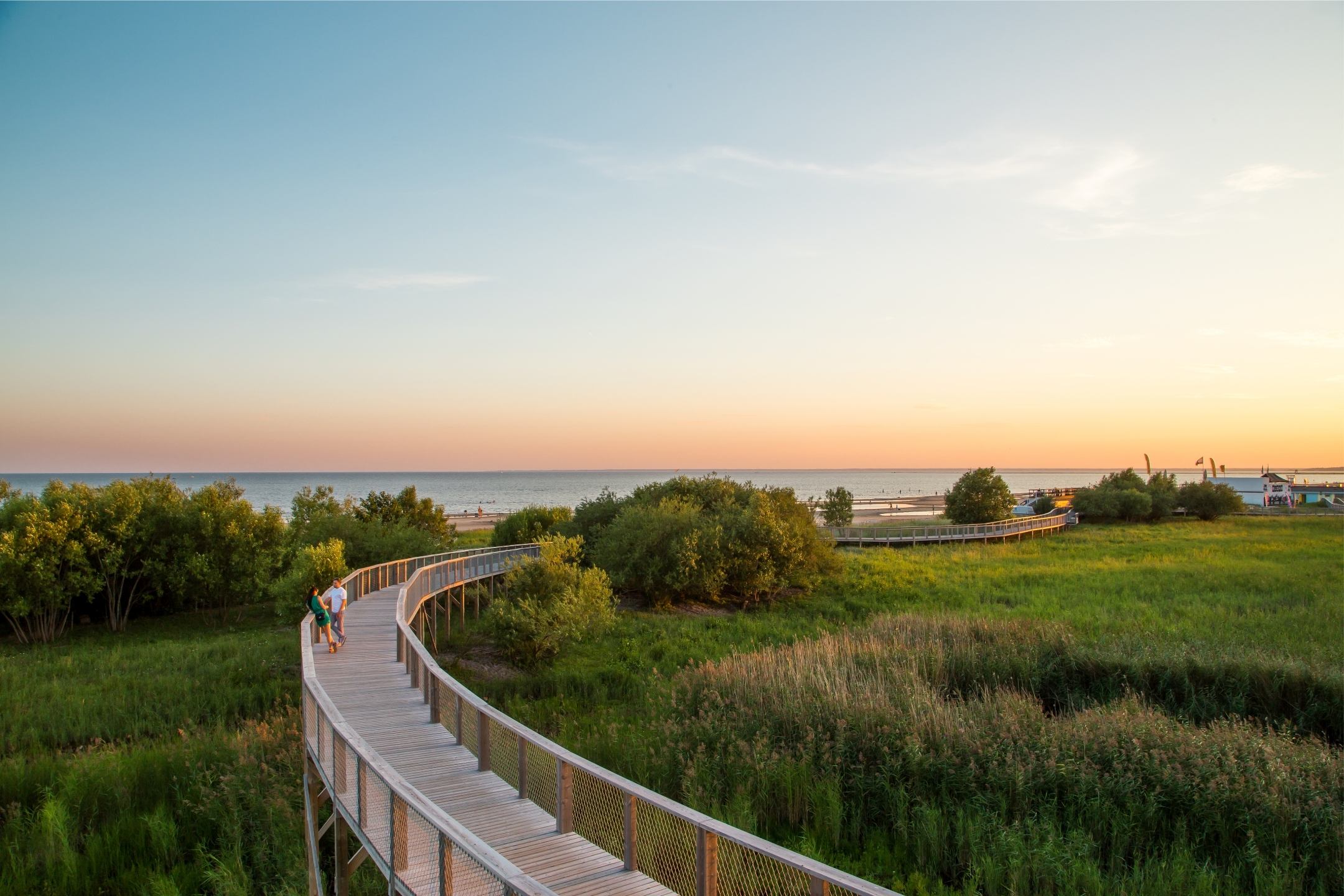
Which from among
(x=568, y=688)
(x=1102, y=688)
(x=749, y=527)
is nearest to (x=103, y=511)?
(x=568, y=688)

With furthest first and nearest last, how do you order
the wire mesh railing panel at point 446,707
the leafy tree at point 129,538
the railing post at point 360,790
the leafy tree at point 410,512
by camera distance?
the leafy tree at point 410,512
the leafy tree at point 129,538
the wire mesh railing panel at point 446,707
the railing post at point 360,790

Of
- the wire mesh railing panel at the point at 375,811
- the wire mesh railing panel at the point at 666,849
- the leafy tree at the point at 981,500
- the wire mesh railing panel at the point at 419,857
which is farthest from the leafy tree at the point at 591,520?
the leafy tree at the point at 981,500

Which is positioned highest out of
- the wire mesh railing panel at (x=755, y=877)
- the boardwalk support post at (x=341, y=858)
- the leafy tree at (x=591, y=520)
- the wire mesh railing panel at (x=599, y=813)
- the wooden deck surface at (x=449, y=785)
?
the leafy tree at (x=591, y=520)

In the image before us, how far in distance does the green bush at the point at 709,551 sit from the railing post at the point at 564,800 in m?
22.9

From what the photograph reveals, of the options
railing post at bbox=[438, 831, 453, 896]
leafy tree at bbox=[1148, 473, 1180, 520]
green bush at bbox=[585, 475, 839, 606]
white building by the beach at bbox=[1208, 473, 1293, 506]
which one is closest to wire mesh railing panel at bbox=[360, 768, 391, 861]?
railing post at bbox=[438, 831, 453, 896]

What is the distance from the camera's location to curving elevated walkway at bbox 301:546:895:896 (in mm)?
6227

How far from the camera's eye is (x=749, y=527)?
33.1 metres

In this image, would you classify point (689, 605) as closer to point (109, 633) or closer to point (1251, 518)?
point (109, 633)

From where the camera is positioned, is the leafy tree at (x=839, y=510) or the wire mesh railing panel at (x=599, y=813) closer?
the wire mesh railing panel at (x=599, y=813)

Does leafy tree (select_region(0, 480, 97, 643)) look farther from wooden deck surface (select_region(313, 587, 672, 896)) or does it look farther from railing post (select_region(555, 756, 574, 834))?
railing post (select_region(555, 756, 574, 834))

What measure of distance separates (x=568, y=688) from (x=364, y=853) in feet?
37.0

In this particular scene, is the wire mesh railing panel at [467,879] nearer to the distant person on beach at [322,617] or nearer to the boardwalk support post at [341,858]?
the boardwalk support post at [341,858]

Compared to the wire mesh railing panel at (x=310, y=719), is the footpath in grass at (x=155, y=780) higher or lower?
lower

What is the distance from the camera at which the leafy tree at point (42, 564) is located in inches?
1060
